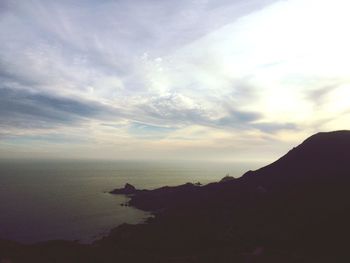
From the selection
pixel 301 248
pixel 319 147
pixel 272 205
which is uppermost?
pixel 319 147

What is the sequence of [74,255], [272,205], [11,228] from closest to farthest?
[74,255] → [272,205] → [11,228]

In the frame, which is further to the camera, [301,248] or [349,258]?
[301,248]

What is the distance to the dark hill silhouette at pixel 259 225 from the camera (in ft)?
167

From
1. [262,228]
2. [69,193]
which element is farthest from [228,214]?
[69,193]

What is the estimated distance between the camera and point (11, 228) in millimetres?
89562

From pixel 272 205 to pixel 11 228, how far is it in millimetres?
76530

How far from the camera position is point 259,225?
71.4 metres

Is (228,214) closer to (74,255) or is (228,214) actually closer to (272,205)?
(272,205)

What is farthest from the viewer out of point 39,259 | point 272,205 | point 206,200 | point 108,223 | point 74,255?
point 206,200

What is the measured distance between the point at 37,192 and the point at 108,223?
78.6 meters

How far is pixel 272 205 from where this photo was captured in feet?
276

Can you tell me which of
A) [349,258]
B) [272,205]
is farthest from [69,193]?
[349,258]

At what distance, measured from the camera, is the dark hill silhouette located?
167 ft

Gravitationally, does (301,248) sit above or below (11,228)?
above
